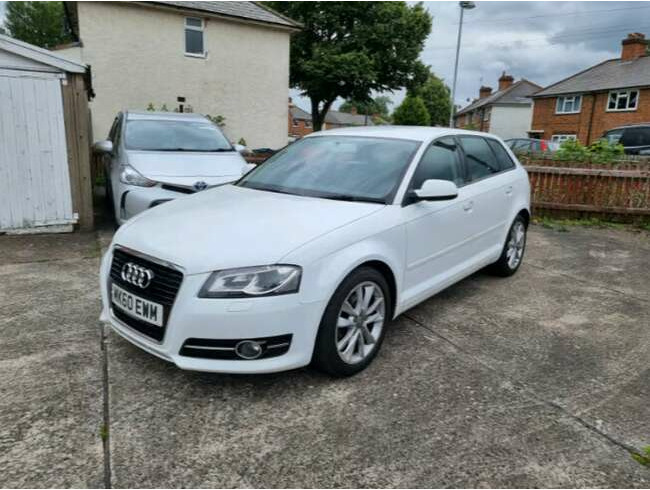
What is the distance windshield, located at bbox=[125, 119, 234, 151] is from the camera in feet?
21.2

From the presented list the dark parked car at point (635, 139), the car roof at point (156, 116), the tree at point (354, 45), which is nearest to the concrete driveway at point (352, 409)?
the car roof at point (156, 116)

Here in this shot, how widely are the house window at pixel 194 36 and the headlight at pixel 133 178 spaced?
1096cm

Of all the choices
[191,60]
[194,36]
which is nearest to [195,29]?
[194,36]

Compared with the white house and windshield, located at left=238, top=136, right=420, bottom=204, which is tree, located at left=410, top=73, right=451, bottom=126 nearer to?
the white house

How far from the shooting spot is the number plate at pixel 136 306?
2.64m

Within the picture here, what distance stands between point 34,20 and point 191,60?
31.6m

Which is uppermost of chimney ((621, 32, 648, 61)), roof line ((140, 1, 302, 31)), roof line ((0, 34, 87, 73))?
chimney ((621, 32, 648, 61))

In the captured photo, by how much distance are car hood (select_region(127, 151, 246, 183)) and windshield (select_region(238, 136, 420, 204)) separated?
2.07m

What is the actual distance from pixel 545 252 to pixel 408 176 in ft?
12.6

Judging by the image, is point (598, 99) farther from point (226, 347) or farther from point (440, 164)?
point (226, 347)

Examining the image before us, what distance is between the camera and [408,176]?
347 cm

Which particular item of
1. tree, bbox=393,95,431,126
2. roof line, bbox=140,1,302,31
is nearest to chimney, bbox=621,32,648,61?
tree, bbox=393,95,431,126

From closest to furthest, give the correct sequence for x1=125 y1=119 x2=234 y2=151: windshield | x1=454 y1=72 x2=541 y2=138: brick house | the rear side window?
the rear side window
x1=125 y1=119 x2=234 y2=151: windshield
x1=454 y1=72 x2=541 y2=138: brick house

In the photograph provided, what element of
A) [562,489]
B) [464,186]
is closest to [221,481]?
[562,489]
